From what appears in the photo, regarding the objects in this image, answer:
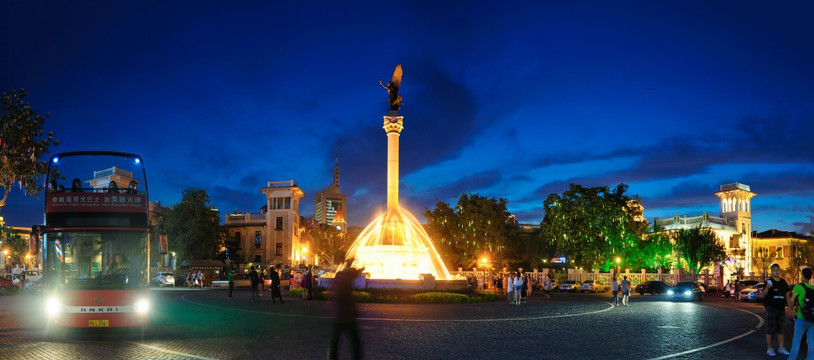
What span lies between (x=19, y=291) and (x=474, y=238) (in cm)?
3742

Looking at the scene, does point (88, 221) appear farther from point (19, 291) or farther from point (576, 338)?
point (19, 291)

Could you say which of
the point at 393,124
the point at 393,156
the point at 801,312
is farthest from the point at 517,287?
the point at 801,312

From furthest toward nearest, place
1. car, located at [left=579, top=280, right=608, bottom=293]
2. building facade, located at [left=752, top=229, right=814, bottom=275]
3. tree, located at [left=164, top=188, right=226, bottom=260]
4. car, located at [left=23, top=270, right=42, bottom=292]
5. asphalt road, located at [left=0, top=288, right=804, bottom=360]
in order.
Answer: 1. building facade, located at [left=752, top=229, right=814, bottom=275]
2. tree, located at [left=164, top=188, right=226, bottom=260]
3. car, located at [left=579, top=280, right=608, bottom=293]
4. car, located at [left=23, top=270, right=42, bottom=292]
5. asphalt road, located at [left=0, top=288, right=804, bottom=360]

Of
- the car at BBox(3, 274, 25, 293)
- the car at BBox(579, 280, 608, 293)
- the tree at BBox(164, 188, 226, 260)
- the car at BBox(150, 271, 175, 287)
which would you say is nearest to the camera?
the car at BBox(3, 274, 25, 293)

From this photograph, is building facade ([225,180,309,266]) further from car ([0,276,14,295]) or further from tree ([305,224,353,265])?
car ([0,276,14,295])

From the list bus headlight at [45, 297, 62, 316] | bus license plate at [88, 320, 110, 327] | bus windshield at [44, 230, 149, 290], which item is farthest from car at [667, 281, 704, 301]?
bus headlight at [45, 297, 62, 316]

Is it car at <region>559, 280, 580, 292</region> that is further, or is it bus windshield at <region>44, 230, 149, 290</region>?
car at <region>559, 280, 580, 292</region>

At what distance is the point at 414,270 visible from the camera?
37.2 metres

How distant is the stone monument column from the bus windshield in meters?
24.6

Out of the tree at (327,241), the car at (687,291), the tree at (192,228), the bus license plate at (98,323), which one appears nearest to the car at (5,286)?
the bus license plate at (98,323)

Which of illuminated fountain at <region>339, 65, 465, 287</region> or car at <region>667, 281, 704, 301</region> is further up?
illuminated fountain at <region>339, 65, 465, 287</region>

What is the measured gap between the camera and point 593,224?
5781cm

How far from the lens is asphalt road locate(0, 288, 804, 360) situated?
12.7 m

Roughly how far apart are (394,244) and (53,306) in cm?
2418
